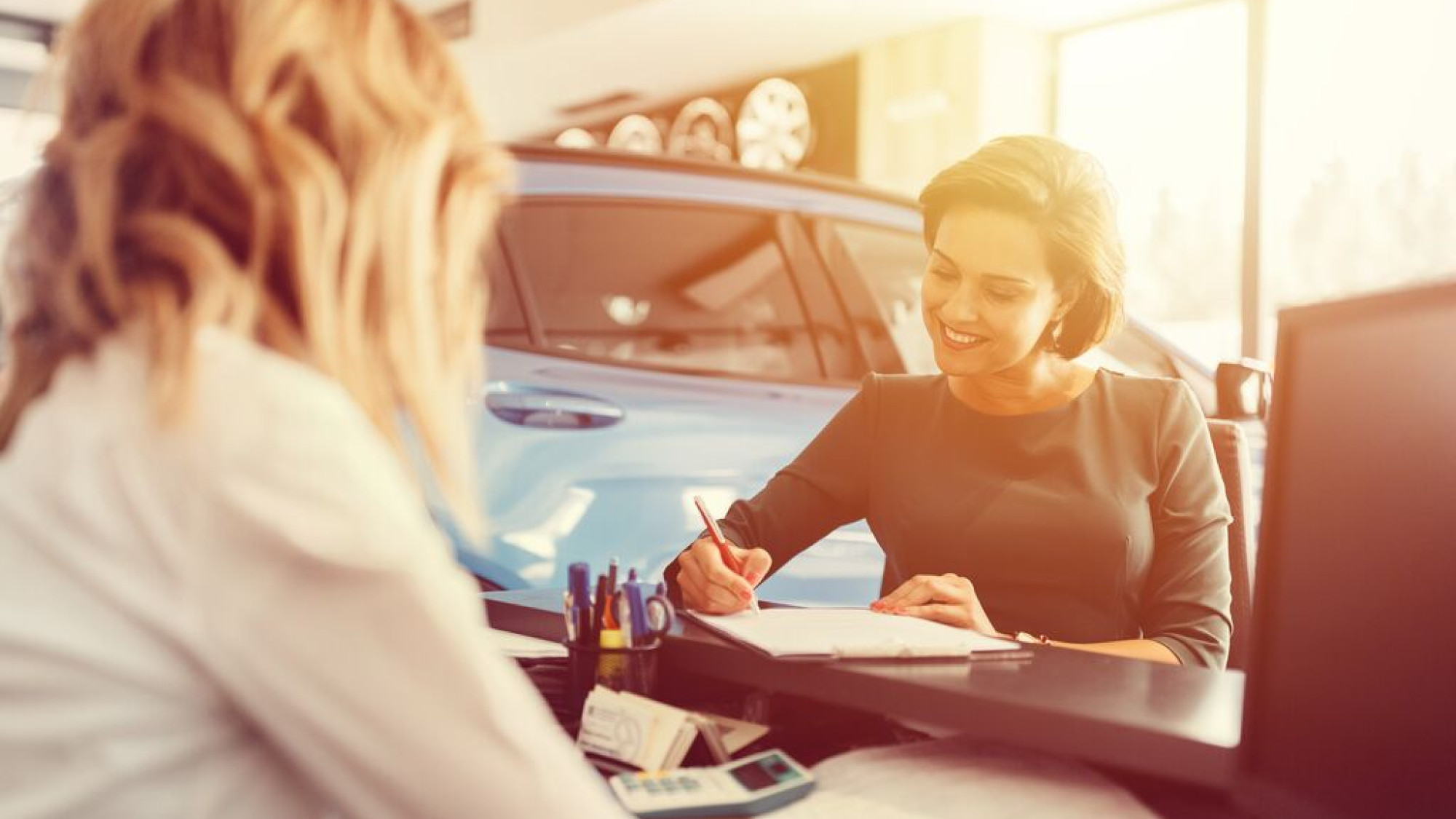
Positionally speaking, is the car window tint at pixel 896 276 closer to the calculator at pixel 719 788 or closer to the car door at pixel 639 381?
the car door at pixel 639 381

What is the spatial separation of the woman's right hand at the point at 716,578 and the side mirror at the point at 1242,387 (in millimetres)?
917

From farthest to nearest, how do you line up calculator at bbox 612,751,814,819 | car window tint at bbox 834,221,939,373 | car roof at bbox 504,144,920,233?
car window tint at bbox 834,221,939,373, car roof at bbox 504,144,920,233, calculator at bbox 612,751,814,819

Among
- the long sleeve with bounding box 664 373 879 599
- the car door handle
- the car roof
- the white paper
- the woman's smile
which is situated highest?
the car roof

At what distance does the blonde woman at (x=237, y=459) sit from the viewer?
55cm

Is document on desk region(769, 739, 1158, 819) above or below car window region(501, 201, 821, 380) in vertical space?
below

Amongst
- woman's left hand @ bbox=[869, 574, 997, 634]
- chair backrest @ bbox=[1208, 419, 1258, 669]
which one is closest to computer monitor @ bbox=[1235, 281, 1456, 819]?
woman's left hand @ bbox=[869, 574, 997, 634]

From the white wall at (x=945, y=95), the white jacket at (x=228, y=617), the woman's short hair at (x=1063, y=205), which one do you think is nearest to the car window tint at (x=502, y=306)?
the woman's short hair at (x=1063, y=205)

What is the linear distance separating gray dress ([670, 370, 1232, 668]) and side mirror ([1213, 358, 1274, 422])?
0.99ft

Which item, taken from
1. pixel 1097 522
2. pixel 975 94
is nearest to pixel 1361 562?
pixel 1097 522

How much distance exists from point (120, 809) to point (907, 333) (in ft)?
7.76

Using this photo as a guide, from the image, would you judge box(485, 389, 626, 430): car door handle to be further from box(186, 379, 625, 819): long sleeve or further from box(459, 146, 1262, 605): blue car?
box(186, 379, 625, 819): long sleeve

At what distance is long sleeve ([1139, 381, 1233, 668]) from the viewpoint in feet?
5.17

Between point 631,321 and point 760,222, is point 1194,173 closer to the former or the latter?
point 760,222

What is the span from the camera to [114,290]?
606 millimetres
